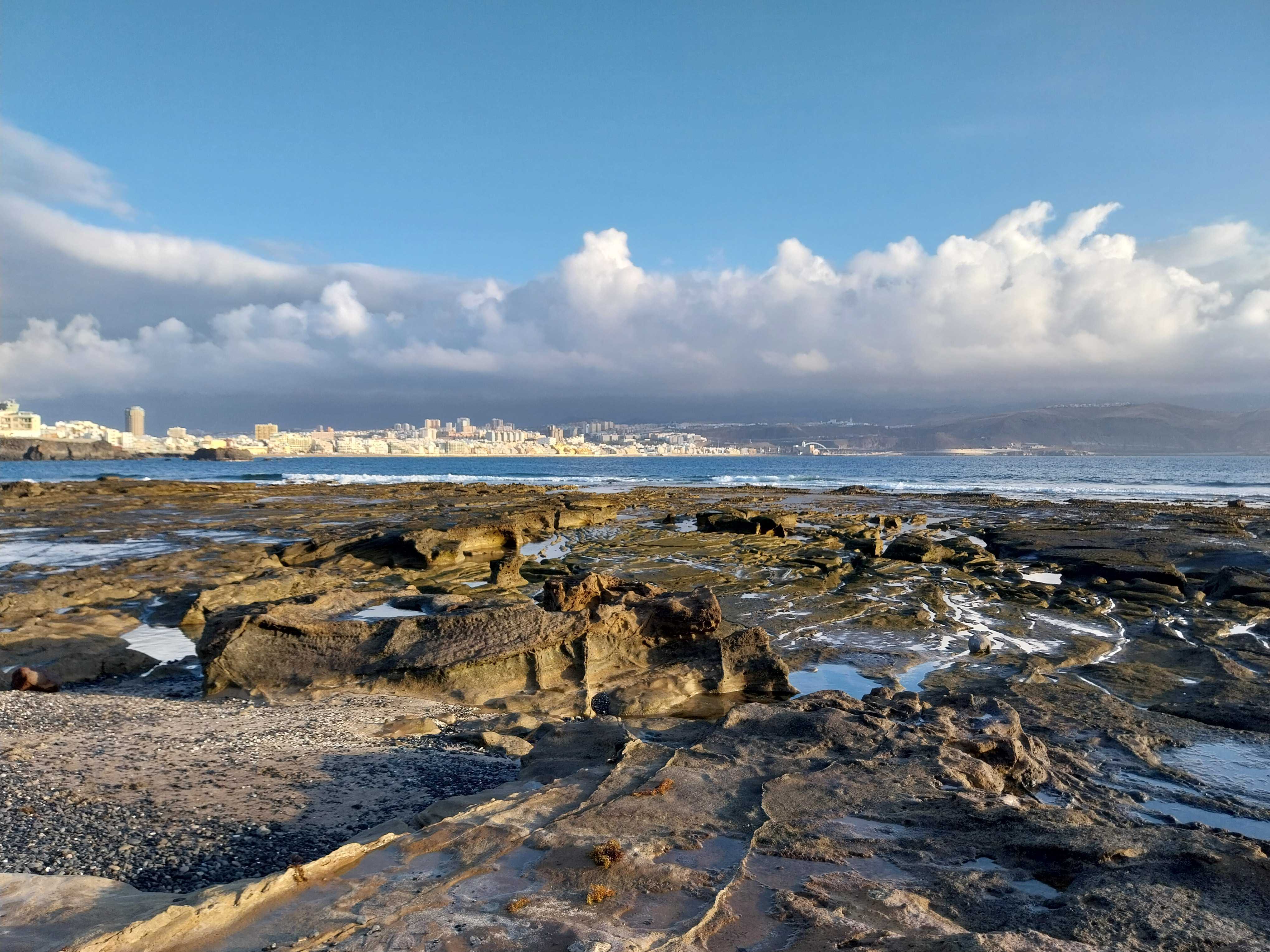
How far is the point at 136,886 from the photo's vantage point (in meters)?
4.21

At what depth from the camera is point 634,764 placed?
5.70 m

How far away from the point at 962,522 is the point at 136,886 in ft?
106

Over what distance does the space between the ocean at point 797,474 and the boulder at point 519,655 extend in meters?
47.7

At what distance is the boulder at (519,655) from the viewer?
8719 mm

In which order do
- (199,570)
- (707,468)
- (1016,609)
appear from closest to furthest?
1. (1016,609)
2. (199,570)
3. (707,468)

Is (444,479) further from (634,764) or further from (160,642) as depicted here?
(634,764)

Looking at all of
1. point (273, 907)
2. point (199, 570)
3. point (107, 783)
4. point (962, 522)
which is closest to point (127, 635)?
point (199, 570)

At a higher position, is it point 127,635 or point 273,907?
point 273,907

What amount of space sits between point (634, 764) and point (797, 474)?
101m

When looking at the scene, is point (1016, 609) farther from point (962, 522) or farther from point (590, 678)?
point (962, 522)

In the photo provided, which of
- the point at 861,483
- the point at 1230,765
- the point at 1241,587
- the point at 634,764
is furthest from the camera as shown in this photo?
the point at 861,483

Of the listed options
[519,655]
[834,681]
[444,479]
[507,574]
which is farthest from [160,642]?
[444,479]

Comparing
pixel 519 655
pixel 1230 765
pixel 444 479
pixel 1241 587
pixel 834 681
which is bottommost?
pixel 444 479

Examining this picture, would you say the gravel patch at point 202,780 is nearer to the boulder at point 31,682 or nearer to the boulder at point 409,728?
the boulder at point 409,728
